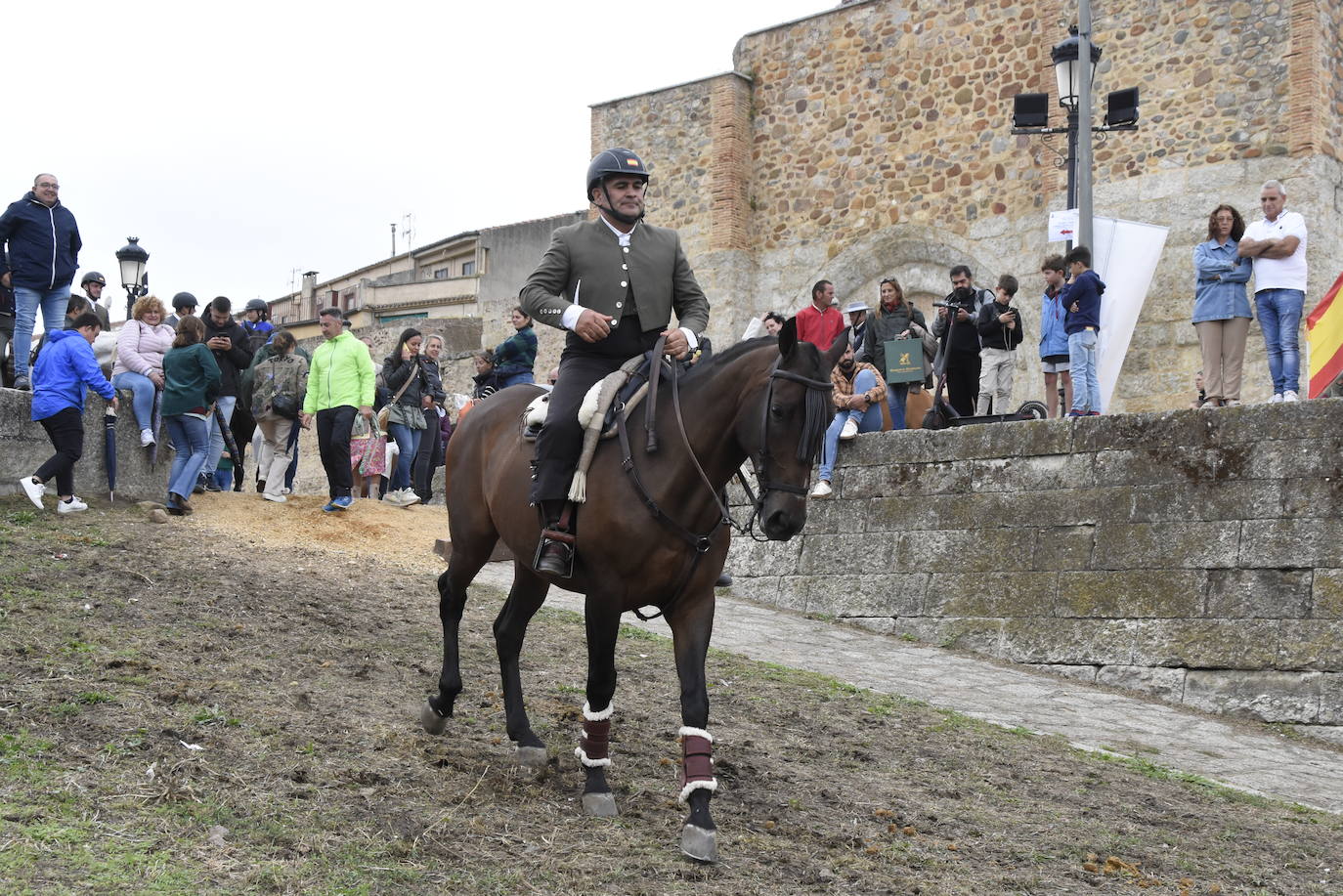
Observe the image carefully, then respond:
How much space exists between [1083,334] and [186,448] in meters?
8.46

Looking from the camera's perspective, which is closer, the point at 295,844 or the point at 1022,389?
the point at 295,844

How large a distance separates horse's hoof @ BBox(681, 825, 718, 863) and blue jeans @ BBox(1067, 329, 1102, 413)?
8078 mm

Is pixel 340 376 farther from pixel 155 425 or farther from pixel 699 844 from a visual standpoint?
pixel 699 844

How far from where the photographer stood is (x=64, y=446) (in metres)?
11.5

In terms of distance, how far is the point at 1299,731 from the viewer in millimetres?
9430

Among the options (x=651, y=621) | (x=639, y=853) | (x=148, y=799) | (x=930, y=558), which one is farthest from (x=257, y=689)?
(x=930, y=558)

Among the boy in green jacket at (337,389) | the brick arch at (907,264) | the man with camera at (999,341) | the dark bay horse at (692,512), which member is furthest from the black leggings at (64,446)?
the brick arch at (907,264)

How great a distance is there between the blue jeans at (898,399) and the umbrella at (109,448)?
753cm

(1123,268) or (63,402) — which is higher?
(1123,268)

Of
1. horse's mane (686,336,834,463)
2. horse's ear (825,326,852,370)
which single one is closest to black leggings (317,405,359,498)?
horse's mane (686,336,834,463)

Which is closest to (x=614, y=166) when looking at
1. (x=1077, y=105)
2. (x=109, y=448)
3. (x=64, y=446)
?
(x=64, y=446)

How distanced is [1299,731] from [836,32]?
49.8 ft

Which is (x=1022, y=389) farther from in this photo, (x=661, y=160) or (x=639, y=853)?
(x=639, y=853)

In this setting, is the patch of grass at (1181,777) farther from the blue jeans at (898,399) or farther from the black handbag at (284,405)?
the black handbag at (284,405)
